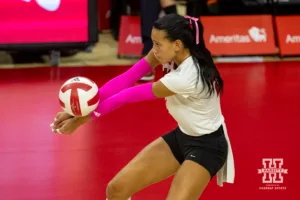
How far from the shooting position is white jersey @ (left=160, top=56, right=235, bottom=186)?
3.23m

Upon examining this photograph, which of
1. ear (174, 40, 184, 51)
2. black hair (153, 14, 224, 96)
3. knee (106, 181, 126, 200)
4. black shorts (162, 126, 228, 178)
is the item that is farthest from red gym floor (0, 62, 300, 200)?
ear (174, 40, 184, 51)

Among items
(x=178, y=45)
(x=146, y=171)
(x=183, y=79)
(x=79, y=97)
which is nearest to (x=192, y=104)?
(x=183, y=79)

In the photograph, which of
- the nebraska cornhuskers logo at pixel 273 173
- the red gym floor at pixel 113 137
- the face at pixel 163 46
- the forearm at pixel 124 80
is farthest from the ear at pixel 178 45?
the nebraska cornhuskers logo at pixel 273 173

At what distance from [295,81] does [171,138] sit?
350 cm

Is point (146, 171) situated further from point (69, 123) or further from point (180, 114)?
point (69, 123)

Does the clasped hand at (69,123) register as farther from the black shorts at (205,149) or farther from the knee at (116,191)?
the black shorts at (205,149)

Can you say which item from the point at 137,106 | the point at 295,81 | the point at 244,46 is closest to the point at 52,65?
the point at 137,106

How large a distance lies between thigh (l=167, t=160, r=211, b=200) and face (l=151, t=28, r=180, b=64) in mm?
588

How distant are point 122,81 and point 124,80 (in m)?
0.01

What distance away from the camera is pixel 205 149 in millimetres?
3404

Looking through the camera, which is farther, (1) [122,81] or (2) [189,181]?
(1) [122,81]

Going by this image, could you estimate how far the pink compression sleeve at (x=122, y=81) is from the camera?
3.61 meters

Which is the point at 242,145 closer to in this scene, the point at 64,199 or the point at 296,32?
the point at 64,199

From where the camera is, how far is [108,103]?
11.0ft
